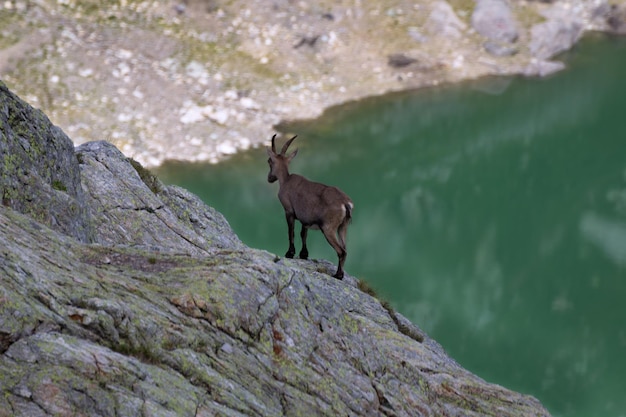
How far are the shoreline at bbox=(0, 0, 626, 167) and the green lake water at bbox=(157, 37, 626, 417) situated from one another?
6.53ft

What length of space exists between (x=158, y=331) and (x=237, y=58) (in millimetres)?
56210

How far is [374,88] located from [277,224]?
770 inches

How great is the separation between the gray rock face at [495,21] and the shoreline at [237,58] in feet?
0.38

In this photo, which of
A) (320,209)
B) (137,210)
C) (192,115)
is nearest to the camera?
(137,210)

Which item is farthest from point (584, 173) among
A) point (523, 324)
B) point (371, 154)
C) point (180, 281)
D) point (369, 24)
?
point (180, 281)

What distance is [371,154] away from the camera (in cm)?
5744

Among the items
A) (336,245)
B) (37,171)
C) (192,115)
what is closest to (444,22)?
(192,115)

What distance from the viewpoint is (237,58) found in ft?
213

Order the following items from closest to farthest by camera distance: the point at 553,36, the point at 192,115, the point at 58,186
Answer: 1. the point at 58,186
2. the point at 192,115
3. the point at 553,36

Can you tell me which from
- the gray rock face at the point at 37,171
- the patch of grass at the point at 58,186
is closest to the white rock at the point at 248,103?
the gray rock face at the point at 37,171

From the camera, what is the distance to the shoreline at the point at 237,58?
58250 millimetres

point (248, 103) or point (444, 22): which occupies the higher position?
point (444, 22)

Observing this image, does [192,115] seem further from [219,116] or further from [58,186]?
[58,186]

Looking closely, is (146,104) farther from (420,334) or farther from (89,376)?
(89,376)
